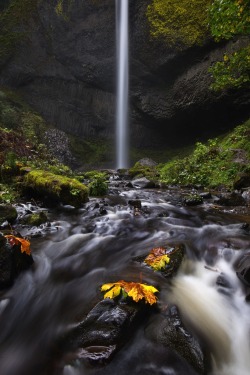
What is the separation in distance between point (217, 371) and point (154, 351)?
45cm

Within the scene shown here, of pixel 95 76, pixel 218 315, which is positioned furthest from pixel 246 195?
pixel 95 76

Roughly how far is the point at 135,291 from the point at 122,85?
21.5 metres

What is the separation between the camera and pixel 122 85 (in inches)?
861

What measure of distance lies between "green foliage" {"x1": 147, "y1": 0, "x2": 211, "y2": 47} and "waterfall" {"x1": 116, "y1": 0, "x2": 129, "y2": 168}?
2.57 meters

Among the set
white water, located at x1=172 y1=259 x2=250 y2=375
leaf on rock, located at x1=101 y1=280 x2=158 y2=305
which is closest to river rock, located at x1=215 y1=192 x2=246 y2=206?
white water, located at x1=172 y1=259 x2=250 y2=375

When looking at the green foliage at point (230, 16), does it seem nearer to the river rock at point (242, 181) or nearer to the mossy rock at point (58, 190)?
the river rock at point (242, 181)

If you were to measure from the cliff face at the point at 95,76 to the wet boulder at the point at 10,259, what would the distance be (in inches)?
701

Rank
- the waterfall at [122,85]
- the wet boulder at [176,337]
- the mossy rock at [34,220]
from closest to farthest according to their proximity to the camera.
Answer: the wet boulder at [176,337] < the mossy rock at [34,220] < the waterfall at [122,85]

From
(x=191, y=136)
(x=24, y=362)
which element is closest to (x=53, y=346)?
(x=24, y=362)

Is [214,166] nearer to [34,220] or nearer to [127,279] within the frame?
[34,220]

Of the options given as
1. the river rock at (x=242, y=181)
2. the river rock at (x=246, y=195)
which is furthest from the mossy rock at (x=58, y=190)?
the river rock at (x=242, y=181)

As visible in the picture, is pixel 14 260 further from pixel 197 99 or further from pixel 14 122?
pixel 197 99

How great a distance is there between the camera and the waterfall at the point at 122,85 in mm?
21016

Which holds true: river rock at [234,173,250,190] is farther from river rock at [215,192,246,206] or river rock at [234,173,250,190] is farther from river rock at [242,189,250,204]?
river rock at [215,192,246,206]
